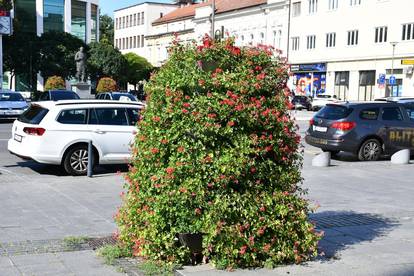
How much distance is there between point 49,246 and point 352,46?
169 feet

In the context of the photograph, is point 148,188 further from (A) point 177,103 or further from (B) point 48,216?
(B) point 48,216

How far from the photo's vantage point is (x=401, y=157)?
15.3m

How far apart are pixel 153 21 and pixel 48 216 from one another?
101524 mm

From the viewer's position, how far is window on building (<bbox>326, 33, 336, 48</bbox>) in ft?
188

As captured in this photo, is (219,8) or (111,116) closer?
(111,116)

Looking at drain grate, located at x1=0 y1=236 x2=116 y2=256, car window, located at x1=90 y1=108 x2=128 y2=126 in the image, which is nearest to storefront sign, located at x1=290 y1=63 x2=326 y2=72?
car window, located at x1=90 y1=108 x2=128 y2=126

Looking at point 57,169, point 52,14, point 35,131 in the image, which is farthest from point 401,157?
point 52,14

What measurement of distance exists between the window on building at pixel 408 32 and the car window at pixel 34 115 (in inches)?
1618

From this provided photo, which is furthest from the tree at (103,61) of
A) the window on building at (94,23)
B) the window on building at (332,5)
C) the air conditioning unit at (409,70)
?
the air conditioning unit at (409,70)

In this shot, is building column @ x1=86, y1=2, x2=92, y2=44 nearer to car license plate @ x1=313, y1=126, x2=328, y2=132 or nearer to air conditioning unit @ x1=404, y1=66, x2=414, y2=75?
air conditioning unit @ x1=404, y1=66, x2=414, y2=75

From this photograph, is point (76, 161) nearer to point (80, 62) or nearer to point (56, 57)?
point (80, 62)

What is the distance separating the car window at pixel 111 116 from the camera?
12.6 meters

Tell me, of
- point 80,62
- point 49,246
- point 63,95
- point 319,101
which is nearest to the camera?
point 49,246

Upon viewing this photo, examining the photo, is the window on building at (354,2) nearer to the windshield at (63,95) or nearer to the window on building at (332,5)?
the window on building at (332,5)
